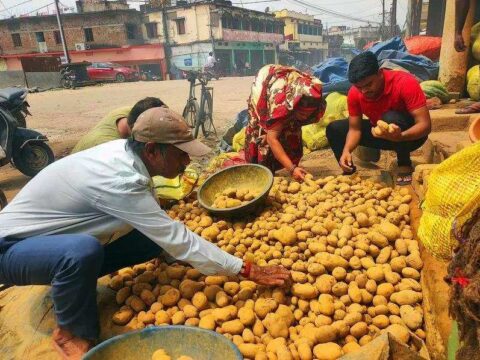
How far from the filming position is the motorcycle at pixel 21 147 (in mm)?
5078

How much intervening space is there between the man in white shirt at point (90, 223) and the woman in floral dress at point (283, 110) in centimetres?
139

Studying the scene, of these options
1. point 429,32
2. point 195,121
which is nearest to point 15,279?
point 195,121

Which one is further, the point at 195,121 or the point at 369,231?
the point at 195,121

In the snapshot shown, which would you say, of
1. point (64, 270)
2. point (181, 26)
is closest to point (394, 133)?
point (64, 270)

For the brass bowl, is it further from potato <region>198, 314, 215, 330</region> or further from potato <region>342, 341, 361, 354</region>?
potato <region>342, 341, 361, 354</region>

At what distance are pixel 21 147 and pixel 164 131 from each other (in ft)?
14.3

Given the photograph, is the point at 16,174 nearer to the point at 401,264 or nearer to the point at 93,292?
the point at 93,292

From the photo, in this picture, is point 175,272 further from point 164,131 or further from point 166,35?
point 166,35

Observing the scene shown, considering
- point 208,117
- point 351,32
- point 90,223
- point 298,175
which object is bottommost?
point 208,117

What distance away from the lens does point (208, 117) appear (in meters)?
7.58

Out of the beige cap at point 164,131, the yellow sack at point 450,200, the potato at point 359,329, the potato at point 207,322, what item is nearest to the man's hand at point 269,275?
the potato at point 207,322

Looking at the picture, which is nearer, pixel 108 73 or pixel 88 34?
pixel 108 73

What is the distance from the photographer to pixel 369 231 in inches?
91.7

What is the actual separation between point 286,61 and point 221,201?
3596cm
